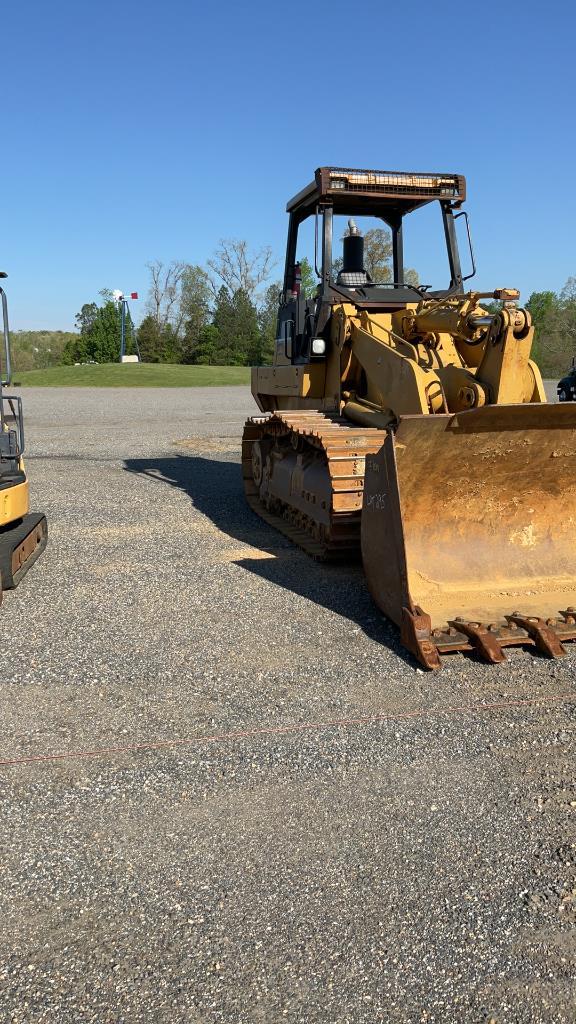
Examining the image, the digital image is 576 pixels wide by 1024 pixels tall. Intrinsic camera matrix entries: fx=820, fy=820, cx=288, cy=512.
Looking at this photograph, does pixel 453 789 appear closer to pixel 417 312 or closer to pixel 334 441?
pixel 334 441

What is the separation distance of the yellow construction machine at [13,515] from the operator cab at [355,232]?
2950 mm

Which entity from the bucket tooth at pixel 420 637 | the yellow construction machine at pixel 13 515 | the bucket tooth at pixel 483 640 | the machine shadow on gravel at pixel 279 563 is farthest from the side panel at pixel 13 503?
the bucket tooth at pixel 483 640

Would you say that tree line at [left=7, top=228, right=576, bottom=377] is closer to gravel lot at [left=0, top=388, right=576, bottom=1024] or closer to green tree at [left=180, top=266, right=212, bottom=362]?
green tree at [left=180, top=266, right=212, bottom=362]

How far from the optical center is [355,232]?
8.59 metres

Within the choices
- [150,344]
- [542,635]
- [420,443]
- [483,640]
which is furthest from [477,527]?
[150,344]

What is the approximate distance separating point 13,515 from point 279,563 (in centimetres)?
217

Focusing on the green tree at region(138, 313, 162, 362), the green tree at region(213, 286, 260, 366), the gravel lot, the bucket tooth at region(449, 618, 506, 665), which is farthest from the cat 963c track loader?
the green tree at region(138, 313, 162, 362)

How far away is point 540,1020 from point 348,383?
6.25 metres

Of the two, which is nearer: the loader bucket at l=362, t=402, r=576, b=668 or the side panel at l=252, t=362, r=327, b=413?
the loader bucket at l=362, t=402, r=576, b=668

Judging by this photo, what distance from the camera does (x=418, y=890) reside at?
8.93ft

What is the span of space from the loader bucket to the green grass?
36.9 metres

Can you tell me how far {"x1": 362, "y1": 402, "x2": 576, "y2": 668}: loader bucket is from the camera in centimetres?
482

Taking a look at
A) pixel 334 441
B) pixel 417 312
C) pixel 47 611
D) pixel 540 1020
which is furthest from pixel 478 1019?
pixel 417 312

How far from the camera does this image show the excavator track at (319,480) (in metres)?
6.39
